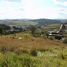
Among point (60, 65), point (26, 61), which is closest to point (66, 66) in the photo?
point (60, 65)

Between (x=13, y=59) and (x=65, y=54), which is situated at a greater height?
(x=13, y=59)

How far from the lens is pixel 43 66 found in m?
A: 8.69

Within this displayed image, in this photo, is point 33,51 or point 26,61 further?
point 33,51

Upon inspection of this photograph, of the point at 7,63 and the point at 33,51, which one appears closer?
the point at 7,63

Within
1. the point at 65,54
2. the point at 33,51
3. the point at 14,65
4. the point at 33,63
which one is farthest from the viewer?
the point at 33,51

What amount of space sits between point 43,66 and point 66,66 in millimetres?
1287

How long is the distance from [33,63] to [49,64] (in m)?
0.56

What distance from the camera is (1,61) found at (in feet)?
27.1

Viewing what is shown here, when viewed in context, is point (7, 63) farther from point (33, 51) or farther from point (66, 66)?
point (33, 51)

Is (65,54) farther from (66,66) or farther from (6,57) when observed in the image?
(6,57)

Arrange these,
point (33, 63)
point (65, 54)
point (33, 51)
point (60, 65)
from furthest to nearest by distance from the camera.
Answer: point (33, 51)
point (65, 54)
point (60, 65)
point (33, 63)

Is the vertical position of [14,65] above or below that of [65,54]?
above

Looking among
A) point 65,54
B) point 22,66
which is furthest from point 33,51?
point 22,66

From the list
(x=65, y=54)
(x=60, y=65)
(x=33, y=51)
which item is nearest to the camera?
(x=60, y=65)
